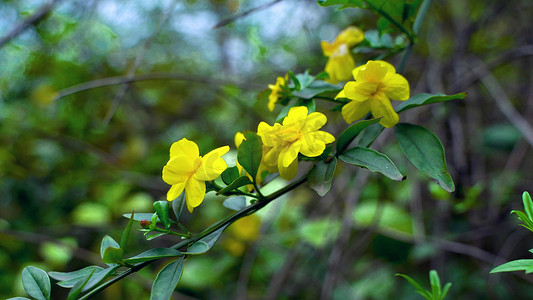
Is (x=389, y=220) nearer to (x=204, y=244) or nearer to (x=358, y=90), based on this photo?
(x=358, y=90)

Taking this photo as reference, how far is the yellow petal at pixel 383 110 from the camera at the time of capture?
1.70 feet

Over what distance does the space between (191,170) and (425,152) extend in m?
0.30

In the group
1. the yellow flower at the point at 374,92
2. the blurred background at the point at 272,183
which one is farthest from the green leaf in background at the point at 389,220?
the yellow flower at the point at 374,92

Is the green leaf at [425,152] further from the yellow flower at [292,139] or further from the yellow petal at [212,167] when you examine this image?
the yellow petal at [212,167]

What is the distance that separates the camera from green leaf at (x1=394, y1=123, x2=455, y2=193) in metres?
0.49

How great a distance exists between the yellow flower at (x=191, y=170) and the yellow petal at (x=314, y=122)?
0.33ft

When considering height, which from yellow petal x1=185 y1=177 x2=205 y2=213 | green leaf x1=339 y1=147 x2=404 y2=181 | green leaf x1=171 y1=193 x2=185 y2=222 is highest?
green leaf x1=339 y1=147 x2=404 y2=181

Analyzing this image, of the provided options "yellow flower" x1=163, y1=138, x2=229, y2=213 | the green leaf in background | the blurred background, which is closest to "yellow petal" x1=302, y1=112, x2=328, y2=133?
"yellow flower" x1=163, y1=138, x2=229, y2=213

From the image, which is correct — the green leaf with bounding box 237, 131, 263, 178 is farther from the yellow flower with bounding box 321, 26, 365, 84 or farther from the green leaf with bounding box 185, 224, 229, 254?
the yellow flower with bounding box 321, 26, 365, 84

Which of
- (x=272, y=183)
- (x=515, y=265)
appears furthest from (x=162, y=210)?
(x=272, y=183)

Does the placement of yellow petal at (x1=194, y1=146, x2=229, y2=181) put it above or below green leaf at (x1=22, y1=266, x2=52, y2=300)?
above

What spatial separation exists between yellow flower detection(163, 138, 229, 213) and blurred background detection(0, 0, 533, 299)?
74cm

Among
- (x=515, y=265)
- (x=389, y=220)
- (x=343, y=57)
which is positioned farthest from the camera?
(x=389, y=220)

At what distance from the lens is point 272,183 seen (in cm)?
126
